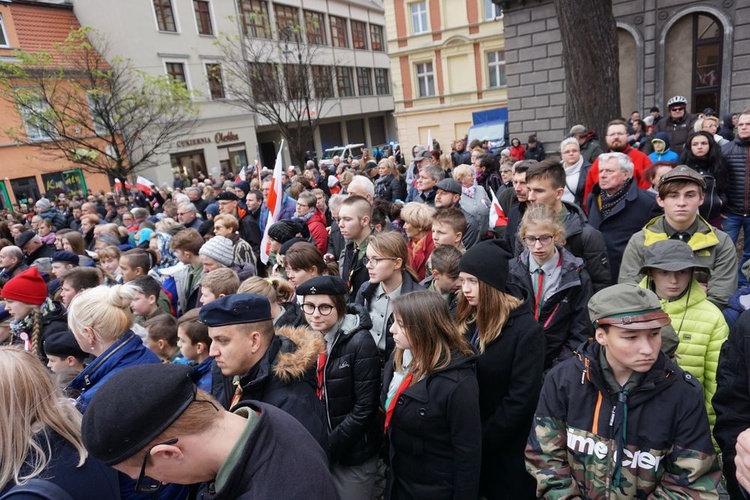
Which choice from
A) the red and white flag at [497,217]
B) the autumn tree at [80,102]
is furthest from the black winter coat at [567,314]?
the autumn tree at [80,102]

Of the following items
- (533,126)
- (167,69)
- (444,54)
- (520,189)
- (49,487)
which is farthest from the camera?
(444,54)

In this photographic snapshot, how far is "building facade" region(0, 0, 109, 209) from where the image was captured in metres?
22.4

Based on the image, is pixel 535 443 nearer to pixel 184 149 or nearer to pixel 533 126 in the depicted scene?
pixel 533 126

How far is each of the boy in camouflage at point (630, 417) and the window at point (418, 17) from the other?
105 feet

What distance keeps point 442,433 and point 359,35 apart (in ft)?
151

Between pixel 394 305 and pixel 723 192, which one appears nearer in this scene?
pixel 394 305

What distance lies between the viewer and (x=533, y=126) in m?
14.5

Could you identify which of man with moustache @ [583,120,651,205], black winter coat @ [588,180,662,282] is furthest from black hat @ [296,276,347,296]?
man with moustache @ [583,120,651,205]

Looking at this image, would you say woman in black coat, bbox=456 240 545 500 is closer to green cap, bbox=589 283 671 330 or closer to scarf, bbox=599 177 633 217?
green cap, bbox=589 283 671 330

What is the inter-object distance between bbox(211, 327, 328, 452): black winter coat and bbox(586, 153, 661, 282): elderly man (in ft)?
10.6

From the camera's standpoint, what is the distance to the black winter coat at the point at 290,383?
2242mm

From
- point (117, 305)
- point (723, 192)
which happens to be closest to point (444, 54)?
point (723, 192)

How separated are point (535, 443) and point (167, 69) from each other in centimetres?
3045

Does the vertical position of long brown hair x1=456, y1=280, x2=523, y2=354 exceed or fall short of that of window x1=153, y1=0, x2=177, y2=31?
it falls short
